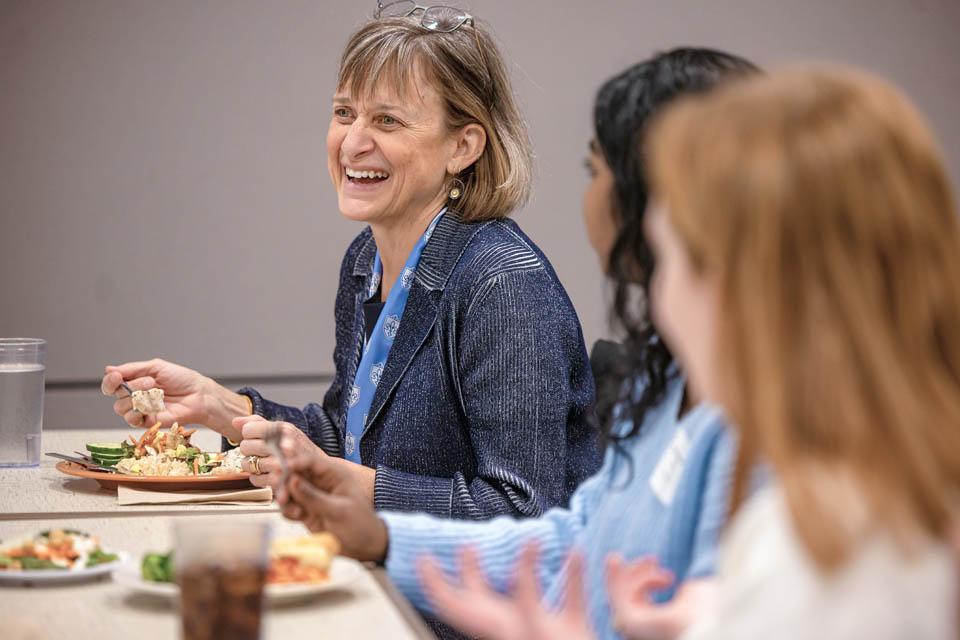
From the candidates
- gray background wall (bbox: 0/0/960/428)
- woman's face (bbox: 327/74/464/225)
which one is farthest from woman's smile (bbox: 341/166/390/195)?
gray background wall (bbox: 0/0/960/428)

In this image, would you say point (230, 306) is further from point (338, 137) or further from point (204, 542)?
point (204, 542)

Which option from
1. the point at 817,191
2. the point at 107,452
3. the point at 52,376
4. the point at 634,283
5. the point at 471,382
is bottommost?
the point at 52,376

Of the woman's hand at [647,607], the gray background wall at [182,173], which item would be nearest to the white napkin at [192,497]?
the woman's hand at [647,607]

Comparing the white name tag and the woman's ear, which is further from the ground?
the woman's ear

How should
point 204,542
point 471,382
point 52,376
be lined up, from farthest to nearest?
1. point 52,376
2. point 471,382
3. point 204,542

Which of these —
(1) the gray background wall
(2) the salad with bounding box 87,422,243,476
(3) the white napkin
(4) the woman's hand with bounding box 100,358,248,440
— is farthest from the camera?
(1) the gray background wall

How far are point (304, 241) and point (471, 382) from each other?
9.32ft

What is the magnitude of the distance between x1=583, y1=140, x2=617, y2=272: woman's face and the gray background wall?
318cm

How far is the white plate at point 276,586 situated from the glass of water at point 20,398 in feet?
2.89

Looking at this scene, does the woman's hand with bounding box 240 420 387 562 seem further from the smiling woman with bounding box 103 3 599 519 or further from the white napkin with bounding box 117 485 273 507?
the white napkin with bounding box 117 485 273 507

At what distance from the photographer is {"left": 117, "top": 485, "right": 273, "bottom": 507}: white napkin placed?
5.91 feet

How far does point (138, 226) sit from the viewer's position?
456 cm

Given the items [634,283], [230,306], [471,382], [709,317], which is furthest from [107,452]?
[230,306]

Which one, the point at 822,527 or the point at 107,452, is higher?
the point at 822,527
